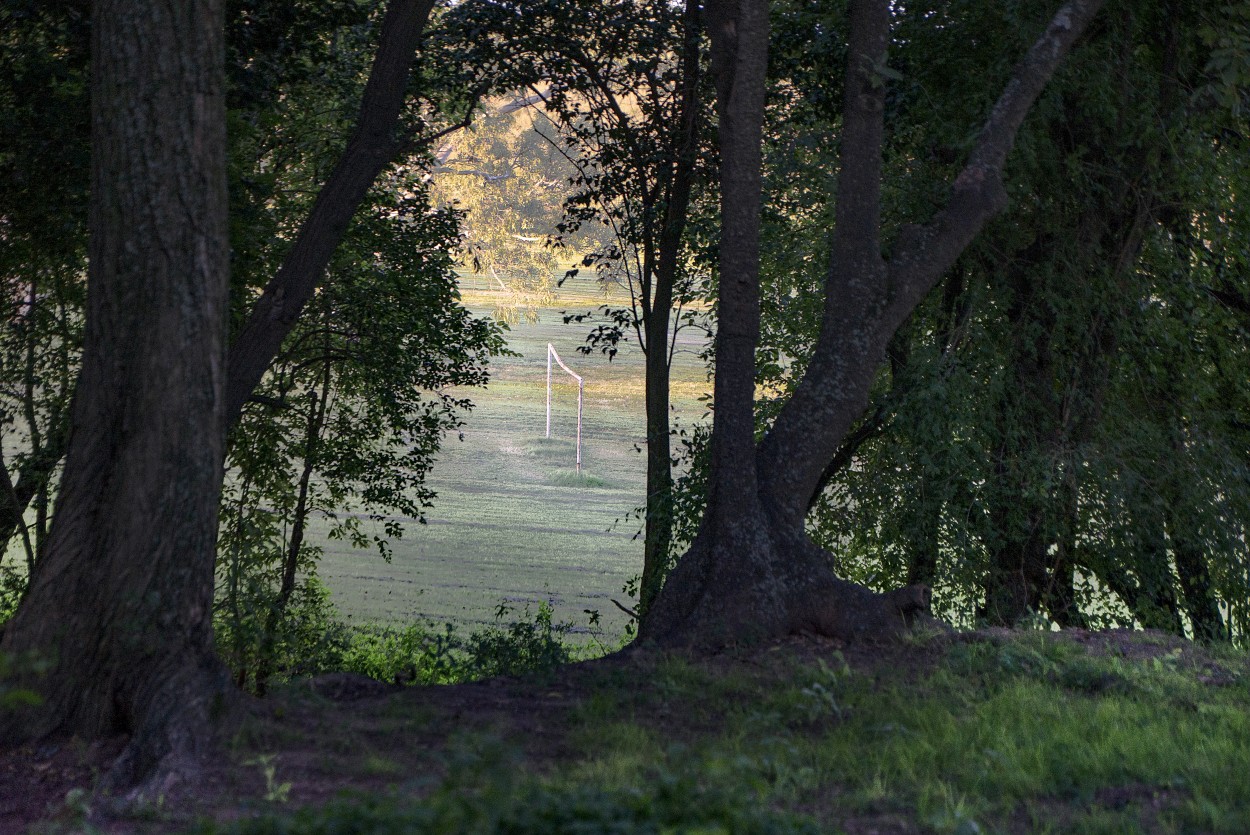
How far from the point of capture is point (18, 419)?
1188 centimetres

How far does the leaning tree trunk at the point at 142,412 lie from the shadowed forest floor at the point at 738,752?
323 millimetres

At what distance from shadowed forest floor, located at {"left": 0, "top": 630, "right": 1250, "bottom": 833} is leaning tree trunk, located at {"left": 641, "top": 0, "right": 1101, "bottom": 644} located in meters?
0.35

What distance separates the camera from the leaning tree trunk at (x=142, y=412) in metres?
4.61

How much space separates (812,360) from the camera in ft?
23.1

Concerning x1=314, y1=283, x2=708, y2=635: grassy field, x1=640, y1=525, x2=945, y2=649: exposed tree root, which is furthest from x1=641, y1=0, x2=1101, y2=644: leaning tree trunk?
x1=314, y1=283, x2=708, y2=635: grassy field

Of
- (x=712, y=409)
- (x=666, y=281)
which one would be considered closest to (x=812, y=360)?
(x=712, y=409)

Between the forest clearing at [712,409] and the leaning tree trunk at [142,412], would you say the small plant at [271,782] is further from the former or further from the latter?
the leaning tree trunk at [142,412]

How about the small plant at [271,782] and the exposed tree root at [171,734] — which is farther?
the exposed tree root at [171,734]

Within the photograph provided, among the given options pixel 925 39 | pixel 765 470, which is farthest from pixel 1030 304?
pixel 765 470

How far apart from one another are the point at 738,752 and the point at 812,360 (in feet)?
10.3

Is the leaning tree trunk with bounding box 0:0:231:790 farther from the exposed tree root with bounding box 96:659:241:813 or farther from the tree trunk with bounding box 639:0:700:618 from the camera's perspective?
the tree trunk with bounding box 639:0:700:618

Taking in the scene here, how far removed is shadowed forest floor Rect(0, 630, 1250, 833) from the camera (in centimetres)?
341

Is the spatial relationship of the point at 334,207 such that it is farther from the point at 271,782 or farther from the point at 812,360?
the point at 271,782

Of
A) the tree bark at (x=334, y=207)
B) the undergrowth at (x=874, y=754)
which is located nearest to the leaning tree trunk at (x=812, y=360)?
the undergrowth at (x=874, y=754)
